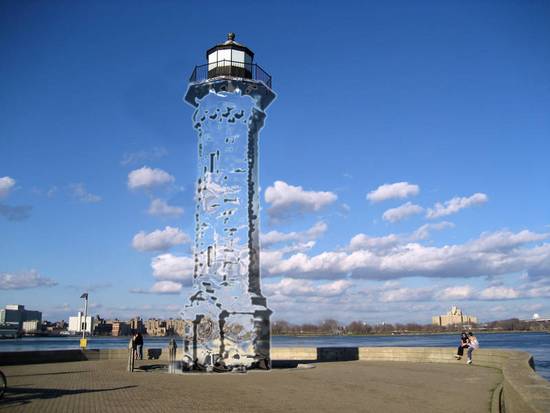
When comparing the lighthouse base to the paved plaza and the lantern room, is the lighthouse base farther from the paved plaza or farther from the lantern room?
the lantern room

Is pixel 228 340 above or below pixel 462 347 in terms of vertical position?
above

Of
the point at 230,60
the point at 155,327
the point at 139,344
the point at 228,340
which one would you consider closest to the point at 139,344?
the point at 139,344

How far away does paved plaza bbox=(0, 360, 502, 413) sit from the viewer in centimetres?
938

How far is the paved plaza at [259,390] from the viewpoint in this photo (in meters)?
9.38

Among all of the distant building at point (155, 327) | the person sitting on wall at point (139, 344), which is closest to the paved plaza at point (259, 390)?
the person sitting on wall at point (139, 344)

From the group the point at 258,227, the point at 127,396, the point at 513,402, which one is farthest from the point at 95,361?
the point at 513,402

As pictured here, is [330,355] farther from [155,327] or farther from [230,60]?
[155,327]

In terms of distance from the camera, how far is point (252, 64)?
18.5m

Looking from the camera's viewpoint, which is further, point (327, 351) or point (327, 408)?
point (327, 351)

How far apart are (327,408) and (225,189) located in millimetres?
9461

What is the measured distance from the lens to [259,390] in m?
11.7

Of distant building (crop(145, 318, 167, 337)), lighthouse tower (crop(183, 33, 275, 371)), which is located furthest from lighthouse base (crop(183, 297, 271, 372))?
distant building (crop(145, 318, 167, 337))

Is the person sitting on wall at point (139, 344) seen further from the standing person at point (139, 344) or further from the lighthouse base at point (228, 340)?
the lighthouse base at point (228, 340)

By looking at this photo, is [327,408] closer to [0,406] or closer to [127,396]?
[127,396]
